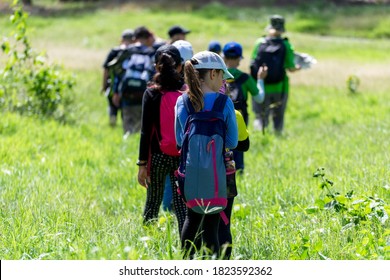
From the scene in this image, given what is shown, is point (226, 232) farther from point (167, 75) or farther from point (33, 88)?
point (33, 88)

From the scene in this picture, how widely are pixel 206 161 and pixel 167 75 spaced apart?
1.28 metres

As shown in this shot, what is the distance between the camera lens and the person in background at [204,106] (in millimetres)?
4867

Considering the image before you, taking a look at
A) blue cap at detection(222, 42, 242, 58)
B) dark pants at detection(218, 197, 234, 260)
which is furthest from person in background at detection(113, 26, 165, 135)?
dark pants at detection(218, 197, 234, 260)

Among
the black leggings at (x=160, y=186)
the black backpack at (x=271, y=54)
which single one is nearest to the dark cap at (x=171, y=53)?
the black leggings at (x=160, y=186)

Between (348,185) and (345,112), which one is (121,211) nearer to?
(348,185)

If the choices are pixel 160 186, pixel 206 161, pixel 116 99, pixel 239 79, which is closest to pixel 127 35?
pixel 116 99

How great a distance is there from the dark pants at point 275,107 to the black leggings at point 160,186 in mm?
5402

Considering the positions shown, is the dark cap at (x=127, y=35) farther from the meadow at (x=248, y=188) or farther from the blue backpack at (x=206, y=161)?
the blue backpack at (x=206, y=161)

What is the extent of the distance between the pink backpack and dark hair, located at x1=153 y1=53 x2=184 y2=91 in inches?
2.1

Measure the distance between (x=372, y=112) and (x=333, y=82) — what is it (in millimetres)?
7171

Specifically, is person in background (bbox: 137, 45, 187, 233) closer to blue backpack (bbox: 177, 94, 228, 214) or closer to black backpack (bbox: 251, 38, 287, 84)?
blue backpack (bbox: 177, 94, 228, 214)

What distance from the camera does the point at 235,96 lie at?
8438 millimetres

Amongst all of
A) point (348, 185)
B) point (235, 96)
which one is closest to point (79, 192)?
point (235, 96)

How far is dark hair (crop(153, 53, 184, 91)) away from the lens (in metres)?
5.88
